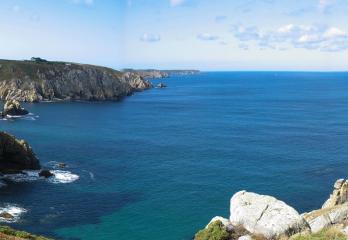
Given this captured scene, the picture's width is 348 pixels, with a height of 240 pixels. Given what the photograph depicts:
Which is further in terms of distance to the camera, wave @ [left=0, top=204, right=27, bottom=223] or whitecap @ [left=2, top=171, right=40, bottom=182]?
whitecap @ [left=2, top=171, right=40, bottom=182]

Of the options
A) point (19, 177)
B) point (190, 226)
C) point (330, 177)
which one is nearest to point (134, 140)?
point (19, 177)

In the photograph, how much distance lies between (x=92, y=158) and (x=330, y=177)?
53.6 m

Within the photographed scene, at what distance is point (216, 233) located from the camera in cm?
4834

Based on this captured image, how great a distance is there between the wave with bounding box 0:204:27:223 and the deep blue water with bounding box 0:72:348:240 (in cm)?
104

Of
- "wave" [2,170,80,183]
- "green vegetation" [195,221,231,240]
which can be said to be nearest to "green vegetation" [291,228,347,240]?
"green vegetation" [195,221,231,240]

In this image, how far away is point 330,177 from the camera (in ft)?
309

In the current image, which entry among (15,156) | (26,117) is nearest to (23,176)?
(15,156)

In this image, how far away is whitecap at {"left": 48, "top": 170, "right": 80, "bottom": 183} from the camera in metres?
90.6

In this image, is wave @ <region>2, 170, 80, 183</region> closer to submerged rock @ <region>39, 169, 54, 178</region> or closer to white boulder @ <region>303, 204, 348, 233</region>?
submerged rock @ <region>39, 169, 54, 178</region>

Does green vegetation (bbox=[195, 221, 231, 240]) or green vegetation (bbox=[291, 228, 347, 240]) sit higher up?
green vegetation (bbox=[291, 228, 347, 240])

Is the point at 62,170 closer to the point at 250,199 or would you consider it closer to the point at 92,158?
the point at 92,158

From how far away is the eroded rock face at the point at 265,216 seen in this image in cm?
4609

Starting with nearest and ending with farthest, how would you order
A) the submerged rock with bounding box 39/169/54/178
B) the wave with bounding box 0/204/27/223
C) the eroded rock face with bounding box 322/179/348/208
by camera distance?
1. the eroded rock face with bounding box 322/179/348/208
2. the wave with bounding box 0/204/27/223
3. the submerged rock with bounding box 39/169/54/178

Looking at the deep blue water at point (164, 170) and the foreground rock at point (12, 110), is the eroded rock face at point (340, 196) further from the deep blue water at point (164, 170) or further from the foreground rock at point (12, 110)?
the foreground rock at point (12, 110)
